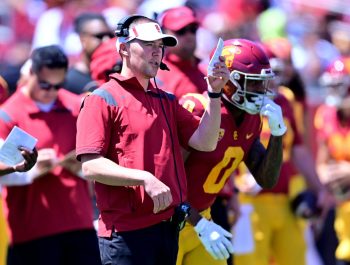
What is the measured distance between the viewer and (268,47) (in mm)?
9328

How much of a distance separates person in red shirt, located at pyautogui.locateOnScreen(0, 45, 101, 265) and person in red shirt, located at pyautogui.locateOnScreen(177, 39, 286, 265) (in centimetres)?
103

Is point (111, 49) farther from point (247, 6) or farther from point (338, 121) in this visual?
point (247, 6)

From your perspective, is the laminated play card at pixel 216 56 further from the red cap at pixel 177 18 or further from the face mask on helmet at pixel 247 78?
the red cap at pixel 177 18

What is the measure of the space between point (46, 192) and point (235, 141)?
4.73ft

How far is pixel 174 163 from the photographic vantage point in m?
5.71

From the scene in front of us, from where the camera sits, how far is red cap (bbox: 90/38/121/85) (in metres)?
7.61

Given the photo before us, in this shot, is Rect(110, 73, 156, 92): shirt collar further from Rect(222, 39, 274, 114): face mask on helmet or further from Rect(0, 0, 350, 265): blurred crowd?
Rect(0, 0, 350, 265): blurred crowd

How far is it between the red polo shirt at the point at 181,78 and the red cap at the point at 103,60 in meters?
0.34

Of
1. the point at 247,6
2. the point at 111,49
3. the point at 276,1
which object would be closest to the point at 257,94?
the point at 111,49

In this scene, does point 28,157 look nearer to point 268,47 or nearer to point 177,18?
point 177,18

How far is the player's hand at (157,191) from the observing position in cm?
528

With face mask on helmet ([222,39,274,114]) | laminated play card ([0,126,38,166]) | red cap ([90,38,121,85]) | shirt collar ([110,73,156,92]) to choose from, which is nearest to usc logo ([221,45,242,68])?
face mask on helmet ([222,39,274,114])

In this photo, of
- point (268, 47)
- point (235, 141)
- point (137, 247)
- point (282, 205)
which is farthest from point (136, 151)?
point (268, 47)

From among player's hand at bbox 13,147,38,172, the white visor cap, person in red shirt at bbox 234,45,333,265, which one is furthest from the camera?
person in red shirt at bbox 234,45,333,265
